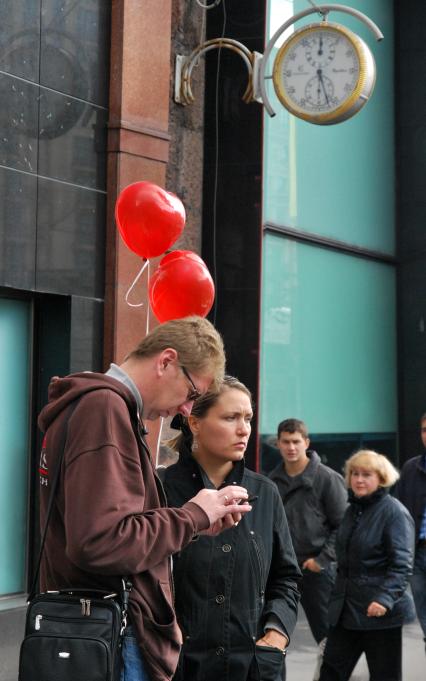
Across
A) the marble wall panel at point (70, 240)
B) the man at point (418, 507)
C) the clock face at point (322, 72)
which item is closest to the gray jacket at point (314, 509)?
the man at point (418, 507)

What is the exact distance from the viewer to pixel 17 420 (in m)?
8.01

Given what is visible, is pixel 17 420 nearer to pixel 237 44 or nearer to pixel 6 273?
pixel 6 273

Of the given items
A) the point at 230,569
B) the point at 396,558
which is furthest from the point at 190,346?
the point at 396,558

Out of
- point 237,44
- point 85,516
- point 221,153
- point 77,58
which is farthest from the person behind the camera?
point 221,153

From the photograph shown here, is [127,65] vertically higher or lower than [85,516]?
higher

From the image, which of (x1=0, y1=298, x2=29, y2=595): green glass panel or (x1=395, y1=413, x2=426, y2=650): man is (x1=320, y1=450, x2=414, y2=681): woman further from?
(x1=0, y1=298, x2=29, y2=595): green glass panel

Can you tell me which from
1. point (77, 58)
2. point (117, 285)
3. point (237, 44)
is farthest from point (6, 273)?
point (237, 44)

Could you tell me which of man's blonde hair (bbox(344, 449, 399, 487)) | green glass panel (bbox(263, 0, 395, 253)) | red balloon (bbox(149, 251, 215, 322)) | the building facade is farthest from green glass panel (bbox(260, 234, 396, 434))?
red balloon (bbox(149, 251, 215, 322))

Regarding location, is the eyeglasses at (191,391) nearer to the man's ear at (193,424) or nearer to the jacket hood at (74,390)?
the jacket hood at (74,390)

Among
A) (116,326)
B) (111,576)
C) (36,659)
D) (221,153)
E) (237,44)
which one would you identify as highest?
(237,44)

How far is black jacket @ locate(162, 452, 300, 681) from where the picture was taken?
401 cm

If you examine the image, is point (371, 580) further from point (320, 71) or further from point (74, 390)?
point (74, 390)

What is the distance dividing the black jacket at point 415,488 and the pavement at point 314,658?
103cm

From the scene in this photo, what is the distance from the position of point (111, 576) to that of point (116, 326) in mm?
5277
